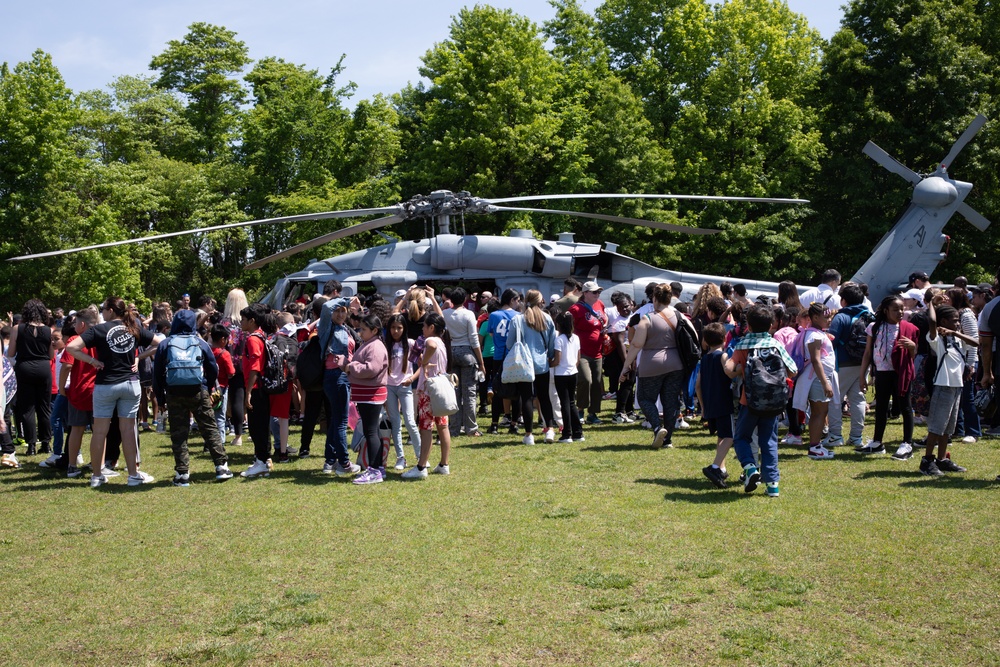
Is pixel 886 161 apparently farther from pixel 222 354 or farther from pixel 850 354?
pixel 222 354

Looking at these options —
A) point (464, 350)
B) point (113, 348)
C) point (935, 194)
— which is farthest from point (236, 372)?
point (935, 194)

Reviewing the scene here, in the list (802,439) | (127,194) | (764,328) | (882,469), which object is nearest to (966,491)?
(882,469)

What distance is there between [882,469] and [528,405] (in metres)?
4.00

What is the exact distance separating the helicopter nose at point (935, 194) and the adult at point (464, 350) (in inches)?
467

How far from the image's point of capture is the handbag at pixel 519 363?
10.5 m

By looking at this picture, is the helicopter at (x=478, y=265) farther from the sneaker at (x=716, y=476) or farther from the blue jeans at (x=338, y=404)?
the sneaker at (x=716, y=476)

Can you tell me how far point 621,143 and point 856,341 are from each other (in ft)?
→ 80.0

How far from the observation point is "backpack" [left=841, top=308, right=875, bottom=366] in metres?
9.81

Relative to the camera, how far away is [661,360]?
10438 mm

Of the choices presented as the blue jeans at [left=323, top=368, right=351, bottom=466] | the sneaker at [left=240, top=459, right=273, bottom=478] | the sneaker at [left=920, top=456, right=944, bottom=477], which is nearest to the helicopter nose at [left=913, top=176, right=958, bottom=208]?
the sneaker at [left=920, top=456, right=944, bottom=477]

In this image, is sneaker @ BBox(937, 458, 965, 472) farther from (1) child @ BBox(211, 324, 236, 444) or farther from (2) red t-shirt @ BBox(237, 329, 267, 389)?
(1) child @ BBox(211, 324, 236, 444)

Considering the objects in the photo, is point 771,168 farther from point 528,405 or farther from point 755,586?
point 755,586

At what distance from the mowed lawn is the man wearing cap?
339 cm

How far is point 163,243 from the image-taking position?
40.0 metres
